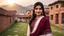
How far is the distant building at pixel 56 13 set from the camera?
7.55 feet

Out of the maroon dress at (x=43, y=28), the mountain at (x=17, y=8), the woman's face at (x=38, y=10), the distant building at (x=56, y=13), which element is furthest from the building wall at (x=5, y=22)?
the maroon dress at (x=43, y=28)

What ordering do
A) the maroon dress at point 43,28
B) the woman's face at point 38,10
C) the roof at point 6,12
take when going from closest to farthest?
the maroon dress at point 43,28 → the woman's face at point 38,10 → the roof at point 6,12

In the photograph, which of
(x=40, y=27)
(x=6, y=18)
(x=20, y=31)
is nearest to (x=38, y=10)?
(x=40, y=27)

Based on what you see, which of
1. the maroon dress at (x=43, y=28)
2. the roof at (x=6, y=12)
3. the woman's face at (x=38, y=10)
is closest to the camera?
the maroon dress at (x=43, y=28)

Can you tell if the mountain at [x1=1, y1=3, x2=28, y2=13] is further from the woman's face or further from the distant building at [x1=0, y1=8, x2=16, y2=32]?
the woman's face

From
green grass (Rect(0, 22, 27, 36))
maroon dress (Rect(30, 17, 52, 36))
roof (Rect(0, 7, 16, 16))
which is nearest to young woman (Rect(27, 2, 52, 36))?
maroon dress (Rect(30, 17, 52, 36))

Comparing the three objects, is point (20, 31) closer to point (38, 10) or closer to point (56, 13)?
point (56, 13)

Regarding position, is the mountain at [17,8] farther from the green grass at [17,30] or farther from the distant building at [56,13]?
the distant building at [56,13]

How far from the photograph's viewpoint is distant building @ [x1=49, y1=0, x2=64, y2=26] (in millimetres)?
2301

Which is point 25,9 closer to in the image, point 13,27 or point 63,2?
point 13,27

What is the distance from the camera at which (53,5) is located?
2.33m

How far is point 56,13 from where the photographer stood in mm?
2342

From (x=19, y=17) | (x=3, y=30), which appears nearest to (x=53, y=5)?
(x=19, y=17)

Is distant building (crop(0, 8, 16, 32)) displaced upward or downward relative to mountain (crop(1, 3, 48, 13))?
downward
